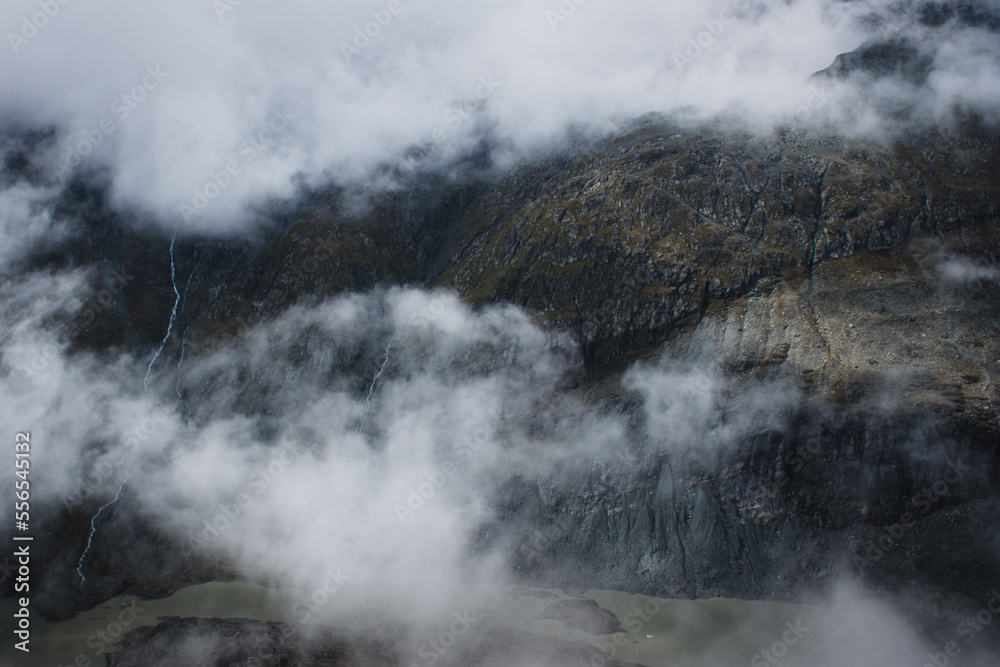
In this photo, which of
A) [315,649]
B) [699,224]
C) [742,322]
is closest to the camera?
[315,649]

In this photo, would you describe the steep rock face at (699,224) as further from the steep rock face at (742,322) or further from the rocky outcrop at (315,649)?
the rocky outcrop at (315,649)

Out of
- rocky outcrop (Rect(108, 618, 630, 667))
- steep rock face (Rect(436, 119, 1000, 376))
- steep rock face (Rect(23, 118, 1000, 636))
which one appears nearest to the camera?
rocky outcrop (Rect(108, 618, 630, 667))

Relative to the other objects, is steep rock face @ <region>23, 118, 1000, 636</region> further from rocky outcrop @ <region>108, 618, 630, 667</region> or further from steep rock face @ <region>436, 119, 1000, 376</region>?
rocky outcrop @ <region>108, 618, 630, 667</region>

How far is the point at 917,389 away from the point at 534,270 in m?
68.0

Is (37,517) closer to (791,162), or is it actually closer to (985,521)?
(985,521)

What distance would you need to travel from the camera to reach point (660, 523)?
91.9 m

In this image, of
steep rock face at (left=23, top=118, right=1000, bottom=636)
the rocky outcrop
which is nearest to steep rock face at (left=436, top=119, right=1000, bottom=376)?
steep rock face at (left=23, top=118, right=1000, bottom=636)

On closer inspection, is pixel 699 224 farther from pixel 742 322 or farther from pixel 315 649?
pixel 315 649

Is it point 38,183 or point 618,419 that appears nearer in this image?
point 618,419

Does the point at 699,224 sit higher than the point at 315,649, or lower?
higher

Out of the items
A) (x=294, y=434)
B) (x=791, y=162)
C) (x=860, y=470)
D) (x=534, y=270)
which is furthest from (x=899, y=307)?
(x=294, y=434)

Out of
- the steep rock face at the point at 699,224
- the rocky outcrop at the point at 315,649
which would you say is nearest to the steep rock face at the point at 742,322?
the steep rock face at the point at 699,224

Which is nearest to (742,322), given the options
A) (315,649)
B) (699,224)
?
(699,224)

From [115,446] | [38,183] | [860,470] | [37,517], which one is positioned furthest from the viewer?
[38,183]
